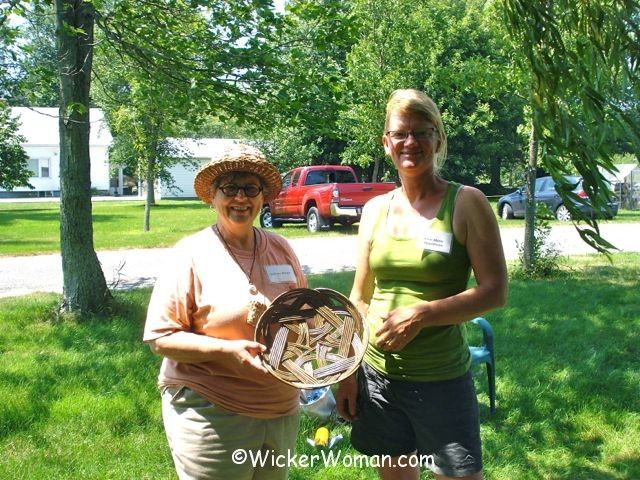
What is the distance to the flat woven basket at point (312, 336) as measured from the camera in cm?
228

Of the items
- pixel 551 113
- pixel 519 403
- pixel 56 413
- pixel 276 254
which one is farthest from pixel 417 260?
pixel 56 413

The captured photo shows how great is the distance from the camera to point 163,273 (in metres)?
2.28

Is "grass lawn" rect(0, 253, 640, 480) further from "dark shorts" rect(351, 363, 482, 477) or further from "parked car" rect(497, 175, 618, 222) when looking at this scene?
"parked car" rect(497, 175, 618, 222)

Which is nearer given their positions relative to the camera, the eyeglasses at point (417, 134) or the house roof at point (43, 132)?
the eyeglasses at point (417, 134)

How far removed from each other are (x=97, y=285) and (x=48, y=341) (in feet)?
3.07

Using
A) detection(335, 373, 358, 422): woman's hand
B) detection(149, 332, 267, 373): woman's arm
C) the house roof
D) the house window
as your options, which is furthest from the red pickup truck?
the house window

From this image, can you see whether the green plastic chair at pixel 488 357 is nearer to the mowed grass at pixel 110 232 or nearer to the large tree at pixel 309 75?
the large tree at pixel 309 75

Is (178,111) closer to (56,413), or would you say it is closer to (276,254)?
(56,413)

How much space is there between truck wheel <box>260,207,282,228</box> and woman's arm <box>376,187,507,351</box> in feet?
54.8

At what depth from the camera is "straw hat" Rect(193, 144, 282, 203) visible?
2383 millimetres

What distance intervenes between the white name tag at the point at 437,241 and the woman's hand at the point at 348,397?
0.63 meters

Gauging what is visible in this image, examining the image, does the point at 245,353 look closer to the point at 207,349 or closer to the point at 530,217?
the point at 207,349

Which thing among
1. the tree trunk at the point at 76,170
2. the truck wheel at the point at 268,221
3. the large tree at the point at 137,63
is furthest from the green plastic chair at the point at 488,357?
the truck wheel at the point at 268,221

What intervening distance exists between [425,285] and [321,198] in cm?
1415
